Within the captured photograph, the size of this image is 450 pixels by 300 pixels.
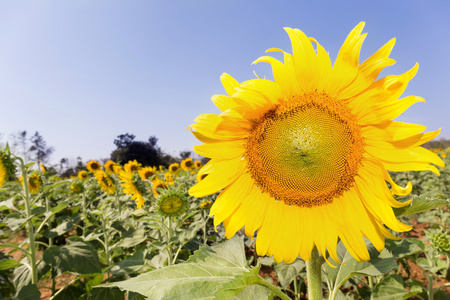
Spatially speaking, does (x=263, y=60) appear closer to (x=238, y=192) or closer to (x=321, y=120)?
(x=321, y=120)

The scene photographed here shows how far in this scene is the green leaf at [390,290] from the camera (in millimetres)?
2043

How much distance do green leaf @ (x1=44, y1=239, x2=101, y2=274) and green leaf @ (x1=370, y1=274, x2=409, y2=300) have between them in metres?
2.41

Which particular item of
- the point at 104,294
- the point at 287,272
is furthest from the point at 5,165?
the point at 287,272

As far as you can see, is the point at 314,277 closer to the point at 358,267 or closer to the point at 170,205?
the point at 358,267

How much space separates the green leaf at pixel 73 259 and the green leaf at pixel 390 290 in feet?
7.91

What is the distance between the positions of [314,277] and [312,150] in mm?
506

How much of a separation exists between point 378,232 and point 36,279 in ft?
10.7

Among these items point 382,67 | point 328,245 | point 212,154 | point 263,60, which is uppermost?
point 263,60

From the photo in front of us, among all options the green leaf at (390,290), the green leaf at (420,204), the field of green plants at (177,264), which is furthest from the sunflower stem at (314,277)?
the green leaf at (390,290)

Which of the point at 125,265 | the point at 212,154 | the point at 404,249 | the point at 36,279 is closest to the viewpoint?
the point at 212,154

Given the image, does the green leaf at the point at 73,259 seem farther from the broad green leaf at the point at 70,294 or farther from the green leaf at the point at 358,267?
the green leaf at the point at 358,267

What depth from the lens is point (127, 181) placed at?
14.9 feet

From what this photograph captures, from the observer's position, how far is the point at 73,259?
2.49m

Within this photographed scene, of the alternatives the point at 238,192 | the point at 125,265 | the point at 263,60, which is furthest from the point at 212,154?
the point at 125,265
